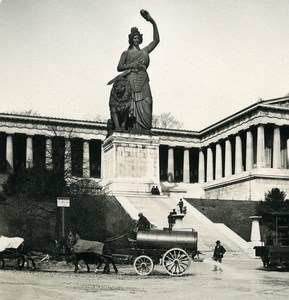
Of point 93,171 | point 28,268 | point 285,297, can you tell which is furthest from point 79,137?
point 285,297

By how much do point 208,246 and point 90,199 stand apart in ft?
25.3

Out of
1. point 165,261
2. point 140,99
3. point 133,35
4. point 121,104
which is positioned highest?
point 133,35

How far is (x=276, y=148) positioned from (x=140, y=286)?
57021 millimetres

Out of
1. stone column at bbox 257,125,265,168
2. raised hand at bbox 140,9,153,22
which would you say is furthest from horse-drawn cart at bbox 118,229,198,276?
stone column at bbox 257,125,265,168

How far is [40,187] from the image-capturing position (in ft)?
119

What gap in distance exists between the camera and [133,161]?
50906 mm

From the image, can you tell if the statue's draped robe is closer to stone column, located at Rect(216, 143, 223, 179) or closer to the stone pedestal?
the stone pedestal

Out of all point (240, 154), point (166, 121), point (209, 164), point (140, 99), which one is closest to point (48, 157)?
point (140, 99)

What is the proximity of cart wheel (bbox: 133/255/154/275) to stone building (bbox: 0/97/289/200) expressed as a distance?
3176 centimetres

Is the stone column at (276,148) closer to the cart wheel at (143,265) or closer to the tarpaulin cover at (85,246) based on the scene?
the cart wheel at (143,265)

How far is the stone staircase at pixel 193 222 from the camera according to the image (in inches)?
1299

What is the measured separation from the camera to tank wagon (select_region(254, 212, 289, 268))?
22953mm

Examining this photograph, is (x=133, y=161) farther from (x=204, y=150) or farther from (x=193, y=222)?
(x=204, y=150)

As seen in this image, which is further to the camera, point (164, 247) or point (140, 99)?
point (140, 99)
